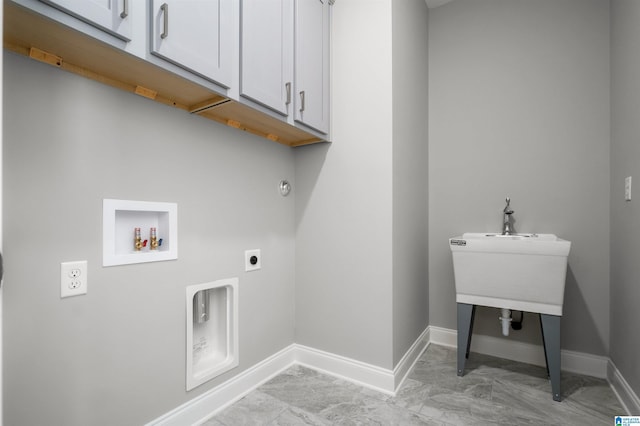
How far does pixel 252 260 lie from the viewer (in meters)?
1.73

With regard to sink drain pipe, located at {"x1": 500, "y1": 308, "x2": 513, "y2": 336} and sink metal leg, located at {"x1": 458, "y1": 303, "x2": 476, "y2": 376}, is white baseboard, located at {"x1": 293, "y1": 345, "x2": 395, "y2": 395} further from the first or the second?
sink drain pipe, located at {"x1": 500, "y1": 308, "x2": 513, "y2": 336}

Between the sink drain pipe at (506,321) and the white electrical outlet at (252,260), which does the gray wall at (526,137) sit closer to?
the sink drain pipe at (506,321)

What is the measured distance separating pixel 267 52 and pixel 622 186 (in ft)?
6.29

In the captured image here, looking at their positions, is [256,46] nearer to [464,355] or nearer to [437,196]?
[437,196]

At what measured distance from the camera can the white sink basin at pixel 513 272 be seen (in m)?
1.59

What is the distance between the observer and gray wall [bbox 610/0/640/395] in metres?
1.47

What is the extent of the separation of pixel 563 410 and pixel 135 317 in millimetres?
2016

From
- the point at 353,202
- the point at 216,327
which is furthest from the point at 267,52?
the point at 216,327

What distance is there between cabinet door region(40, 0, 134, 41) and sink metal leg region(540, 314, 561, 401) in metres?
2.20

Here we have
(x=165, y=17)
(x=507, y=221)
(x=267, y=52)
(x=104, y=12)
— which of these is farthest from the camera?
(x=507, y=221)

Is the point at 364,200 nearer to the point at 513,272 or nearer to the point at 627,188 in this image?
the point at 513,272

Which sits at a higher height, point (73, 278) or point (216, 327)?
point (73, 278)

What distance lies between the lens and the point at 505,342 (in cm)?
211

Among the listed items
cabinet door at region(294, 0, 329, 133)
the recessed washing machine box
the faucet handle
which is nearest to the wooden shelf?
cabinet door at region(294, 0, 329, 133)
